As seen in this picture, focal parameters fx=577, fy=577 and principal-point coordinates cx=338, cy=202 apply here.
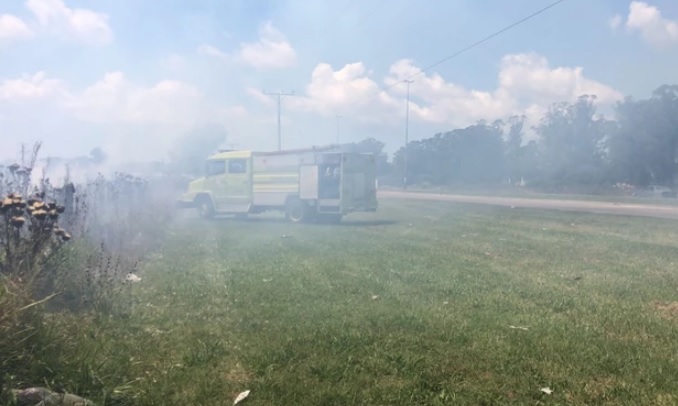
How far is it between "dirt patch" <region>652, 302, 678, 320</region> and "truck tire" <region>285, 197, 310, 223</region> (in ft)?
41.8

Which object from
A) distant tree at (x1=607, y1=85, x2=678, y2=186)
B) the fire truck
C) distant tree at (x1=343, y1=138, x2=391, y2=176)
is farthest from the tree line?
distant tree at (x1=343, y1=138, x2=391, y2=176)

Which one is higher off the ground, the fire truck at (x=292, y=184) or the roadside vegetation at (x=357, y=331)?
the fire truck at (x=292, y=184)

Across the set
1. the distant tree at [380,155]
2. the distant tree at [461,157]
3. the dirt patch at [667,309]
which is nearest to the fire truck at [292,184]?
the dirt patch at [667,309]

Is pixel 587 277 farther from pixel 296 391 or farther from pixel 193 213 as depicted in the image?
pixel 193 213

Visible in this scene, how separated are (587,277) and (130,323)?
18.0 feet

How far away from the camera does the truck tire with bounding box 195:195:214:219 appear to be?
19469 millimetres

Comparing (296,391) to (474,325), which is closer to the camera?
(296,391)

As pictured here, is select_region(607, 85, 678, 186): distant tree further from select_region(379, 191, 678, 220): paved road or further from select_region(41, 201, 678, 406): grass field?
select_region(41, 201, 678, 406): grass field

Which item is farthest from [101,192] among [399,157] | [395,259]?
[399,157]

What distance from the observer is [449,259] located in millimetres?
8805

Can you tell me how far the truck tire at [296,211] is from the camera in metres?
17.8

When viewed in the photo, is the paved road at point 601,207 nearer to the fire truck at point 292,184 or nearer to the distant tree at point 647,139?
the distant tree at point 647,139

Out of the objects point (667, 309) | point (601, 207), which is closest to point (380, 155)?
point (601, 207)

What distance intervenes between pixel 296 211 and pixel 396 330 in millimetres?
13428
